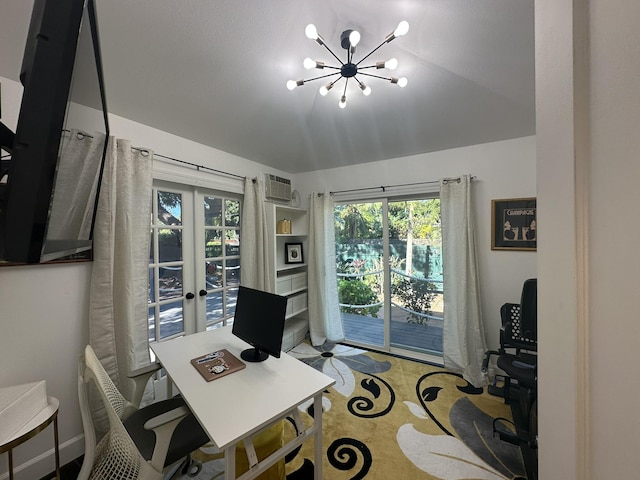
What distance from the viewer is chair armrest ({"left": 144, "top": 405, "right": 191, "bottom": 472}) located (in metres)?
1.06

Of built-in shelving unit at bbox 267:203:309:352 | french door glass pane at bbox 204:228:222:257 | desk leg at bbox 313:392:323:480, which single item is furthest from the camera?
built-in shelving unit at bbox 267:203:309:352

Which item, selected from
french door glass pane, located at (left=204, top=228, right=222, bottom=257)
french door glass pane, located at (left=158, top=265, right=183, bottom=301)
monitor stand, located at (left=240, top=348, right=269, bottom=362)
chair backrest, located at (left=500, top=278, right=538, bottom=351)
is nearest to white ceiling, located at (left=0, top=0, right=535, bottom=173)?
french door glass pane, located at (left=204, top=228, right=222, bottom=257)

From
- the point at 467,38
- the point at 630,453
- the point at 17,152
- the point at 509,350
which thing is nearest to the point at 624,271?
the point at 630,453

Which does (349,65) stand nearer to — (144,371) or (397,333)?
(144,371)

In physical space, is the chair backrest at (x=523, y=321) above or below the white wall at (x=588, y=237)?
below

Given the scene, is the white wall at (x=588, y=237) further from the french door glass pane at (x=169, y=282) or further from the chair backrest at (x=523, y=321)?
the french door glass pane at (x=169, y=282)

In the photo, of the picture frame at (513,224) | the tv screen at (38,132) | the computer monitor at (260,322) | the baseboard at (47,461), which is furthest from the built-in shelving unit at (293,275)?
the tv screen at (38,132)

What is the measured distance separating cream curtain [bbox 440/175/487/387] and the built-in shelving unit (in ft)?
5.80

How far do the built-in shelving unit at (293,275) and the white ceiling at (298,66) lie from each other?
50.5 inches

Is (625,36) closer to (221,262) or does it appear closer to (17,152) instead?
(17,152)

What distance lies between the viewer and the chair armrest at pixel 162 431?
1.06 metres

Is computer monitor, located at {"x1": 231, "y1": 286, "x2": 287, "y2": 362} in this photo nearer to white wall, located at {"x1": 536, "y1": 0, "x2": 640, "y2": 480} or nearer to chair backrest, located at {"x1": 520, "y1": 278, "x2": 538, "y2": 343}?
white wall, located at {"x1": 536, "y1": 0, "x2": 640, "y2": 480}

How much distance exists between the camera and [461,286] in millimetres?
2562

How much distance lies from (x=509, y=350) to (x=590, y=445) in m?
2.39
